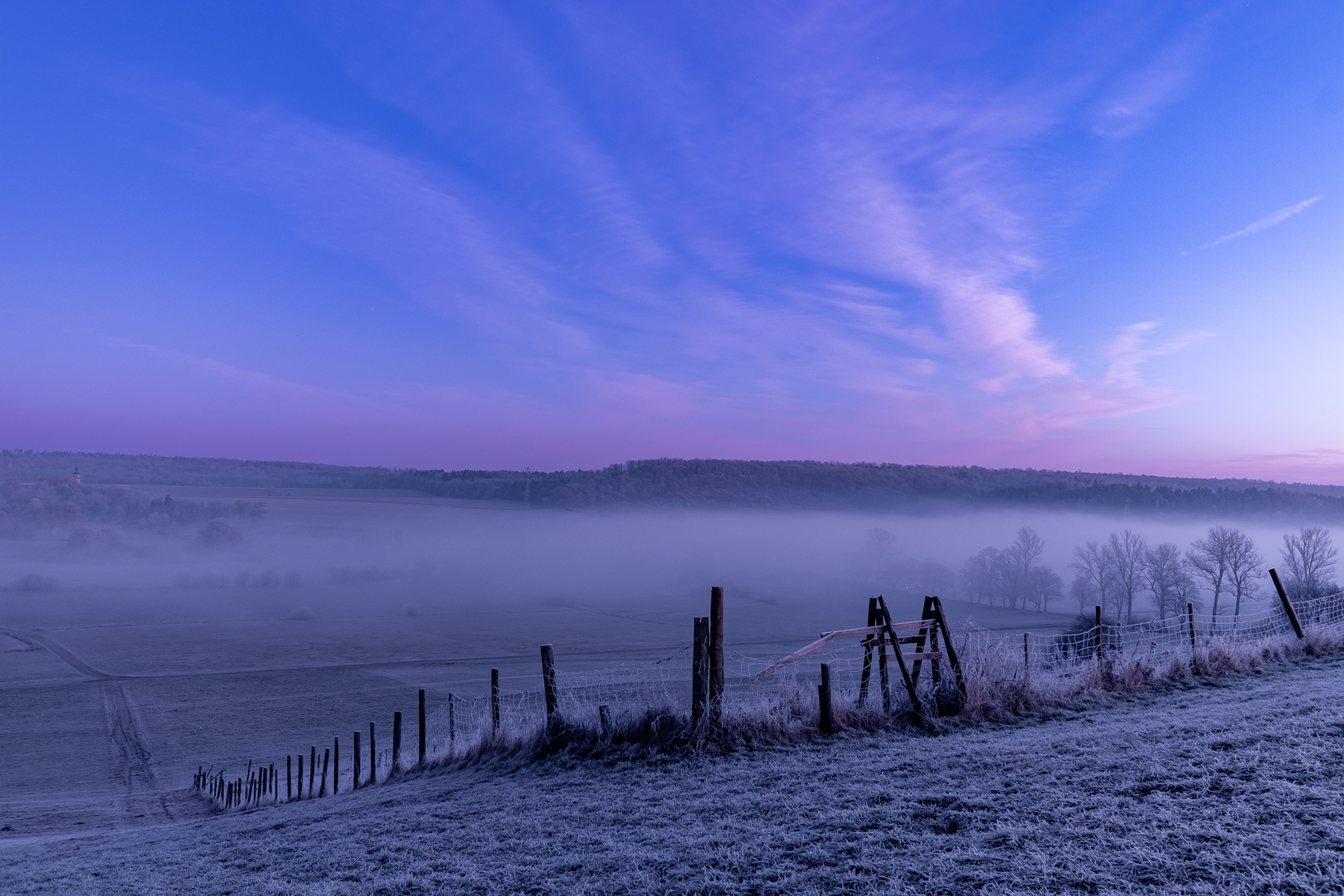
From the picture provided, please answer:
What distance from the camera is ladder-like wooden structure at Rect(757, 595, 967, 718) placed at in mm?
10453

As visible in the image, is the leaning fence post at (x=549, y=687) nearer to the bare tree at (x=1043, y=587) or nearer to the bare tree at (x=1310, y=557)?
the bare tree at (x=1310, y=557)

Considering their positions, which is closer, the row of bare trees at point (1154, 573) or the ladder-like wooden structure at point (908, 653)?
the ladder-like wooden structure at point (908, 653)

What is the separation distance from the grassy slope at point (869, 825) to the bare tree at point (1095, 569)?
106344 mm

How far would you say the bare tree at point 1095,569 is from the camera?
10856cm

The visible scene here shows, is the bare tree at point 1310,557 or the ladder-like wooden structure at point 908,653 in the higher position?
the ladder-like wooden structure at point 908,653

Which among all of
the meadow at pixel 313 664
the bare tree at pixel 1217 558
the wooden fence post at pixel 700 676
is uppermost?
the wooden fence post at pixel 700 676

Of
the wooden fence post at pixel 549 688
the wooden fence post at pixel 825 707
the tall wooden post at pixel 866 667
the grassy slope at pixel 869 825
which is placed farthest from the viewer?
the wooden fence post at pixel 549 688

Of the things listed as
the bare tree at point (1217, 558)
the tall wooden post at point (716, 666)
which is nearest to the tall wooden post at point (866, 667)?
the tall wooden post at point (716, 666)

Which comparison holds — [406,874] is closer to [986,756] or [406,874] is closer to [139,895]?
[139,895]

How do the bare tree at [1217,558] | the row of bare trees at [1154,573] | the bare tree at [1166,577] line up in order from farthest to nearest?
the bare tree at [1166,577] → the bare tree at [1217,558] → the row of bare trees at [1154,573]

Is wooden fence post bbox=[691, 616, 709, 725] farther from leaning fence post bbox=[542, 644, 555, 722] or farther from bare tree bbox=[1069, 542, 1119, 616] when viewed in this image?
bare tree bbox=[1069, 542, 1119, 616]

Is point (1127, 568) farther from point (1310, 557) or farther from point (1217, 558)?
point (1310, 557)

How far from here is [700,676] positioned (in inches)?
394

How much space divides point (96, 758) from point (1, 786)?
774 cm
